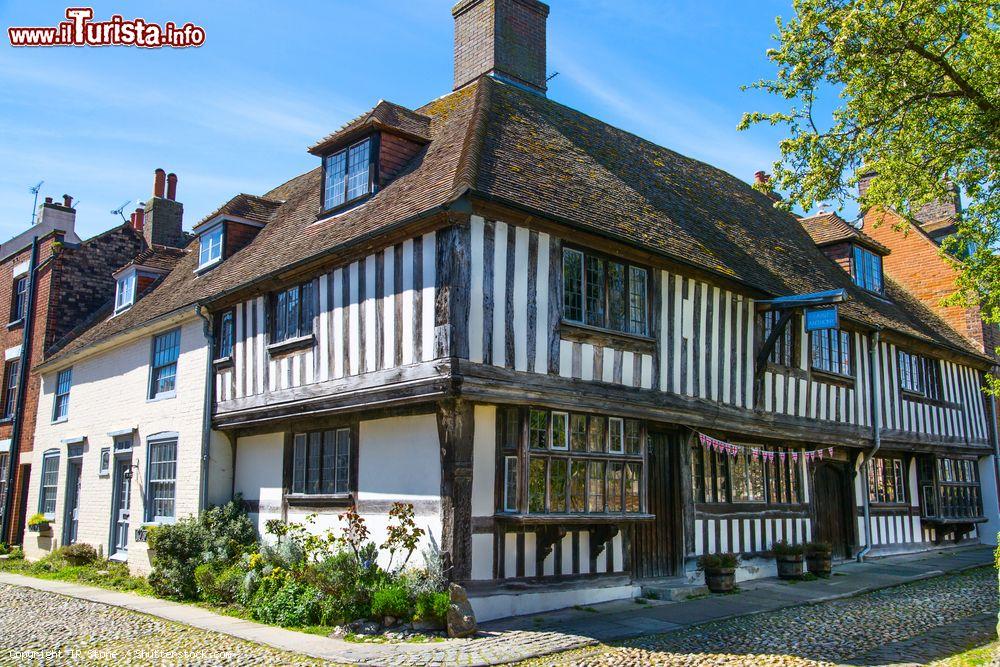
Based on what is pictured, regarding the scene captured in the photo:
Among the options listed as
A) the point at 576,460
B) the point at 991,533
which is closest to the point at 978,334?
the point at 991,533

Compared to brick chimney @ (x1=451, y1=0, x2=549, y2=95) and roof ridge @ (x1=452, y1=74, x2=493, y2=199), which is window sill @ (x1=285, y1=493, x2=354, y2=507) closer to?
A: roof ridge @ (x1=452, y1=74, x2=493, y2=199)

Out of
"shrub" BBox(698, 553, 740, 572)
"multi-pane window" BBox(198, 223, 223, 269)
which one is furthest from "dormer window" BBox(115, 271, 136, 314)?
"shrub" BBox(698, 553, 740, 572)

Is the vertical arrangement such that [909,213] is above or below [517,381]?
above

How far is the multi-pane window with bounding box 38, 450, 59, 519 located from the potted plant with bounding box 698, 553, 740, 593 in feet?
47.8

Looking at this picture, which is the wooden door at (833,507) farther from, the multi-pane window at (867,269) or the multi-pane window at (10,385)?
the multi-pane window at (10,385)

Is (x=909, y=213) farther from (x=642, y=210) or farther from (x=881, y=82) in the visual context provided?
(x=642, y=210)

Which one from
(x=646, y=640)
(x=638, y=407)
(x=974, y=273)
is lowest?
(x=646, y=640)

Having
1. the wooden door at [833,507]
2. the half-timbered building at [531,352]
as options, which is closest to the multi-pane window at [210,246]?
the half-timbered building at [531,352]

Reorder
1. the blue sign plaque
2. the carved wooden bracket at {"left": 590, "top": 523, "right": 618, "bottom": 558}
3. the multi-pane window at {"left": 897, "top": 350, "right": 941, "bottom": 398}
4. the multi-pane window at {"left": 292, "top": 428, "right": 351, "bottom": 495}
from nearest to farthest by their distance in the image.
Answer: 1. the carved wooden bracket at {"left": 590, "top": 523, "right": 618, "bottom": 558}
2. the multi-pane window at {"left": 292, "top": 428, "right": 351, "bottom": 495}
3. the blue sign plaque
4. the multi-pane window at {"left": 897, "top": 350, "right": 941, "bottom": 398}

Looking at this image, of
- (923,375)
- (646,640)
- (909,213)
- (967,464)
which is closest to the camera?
(646,640)

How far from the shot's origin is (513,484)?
408 inches

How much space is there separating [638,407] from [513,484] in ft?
7.52

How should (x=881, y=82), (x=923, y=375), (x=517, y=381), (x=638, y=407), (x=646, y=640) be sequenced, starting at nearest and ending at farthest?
(x=646, y=640), (x=517, y=381), (x=638, y=407), (x=881, y=82), (x=923, y=375)

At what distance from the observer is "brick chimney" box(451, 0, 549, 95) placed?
1541cm
